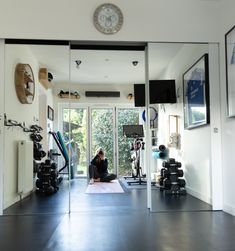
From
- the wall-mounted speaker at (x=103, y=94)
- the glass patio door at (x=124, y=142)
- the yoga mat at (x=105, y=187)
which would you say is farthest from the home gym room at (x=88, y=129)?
the wall-mounted speaker at (x=103, y=94)

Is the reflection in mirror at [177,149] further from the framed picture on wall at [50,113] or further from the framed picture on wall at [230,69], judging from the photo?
the framed picture on wall at [50,113]

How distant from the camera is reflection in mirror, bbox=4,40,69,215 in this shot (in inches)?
187

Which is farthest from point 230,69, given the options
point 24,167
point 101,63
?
point 24,167

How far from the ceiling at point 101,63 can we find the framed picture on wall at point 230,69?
739mm

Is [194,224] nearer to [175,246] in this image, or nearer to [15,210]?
[175,246]

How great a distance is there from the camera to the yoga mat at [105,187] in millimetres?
6130

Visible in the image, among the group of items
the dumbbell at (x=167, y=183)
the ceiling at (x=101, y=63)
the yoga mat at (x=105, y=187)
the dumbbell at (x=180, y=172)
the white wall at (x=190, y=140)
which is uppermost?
the ceiling at (x=101, y=63)

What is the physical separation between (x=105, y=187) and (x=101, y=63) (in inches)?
99.6

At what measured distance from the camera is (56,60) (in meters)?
5.27

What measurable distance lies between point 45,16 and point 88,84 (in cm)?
255

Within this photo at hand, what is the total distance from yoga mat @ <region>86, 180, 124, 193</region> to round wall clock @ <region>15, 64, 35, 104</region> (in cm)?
213

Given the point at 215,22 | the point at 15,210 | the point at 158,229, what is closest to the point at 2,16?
the point at 15,210

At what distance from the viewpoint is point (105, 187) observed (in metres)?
6.52

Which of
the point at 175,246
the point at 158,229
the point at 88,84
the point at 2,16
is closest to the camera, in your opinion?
the point at 175,246
